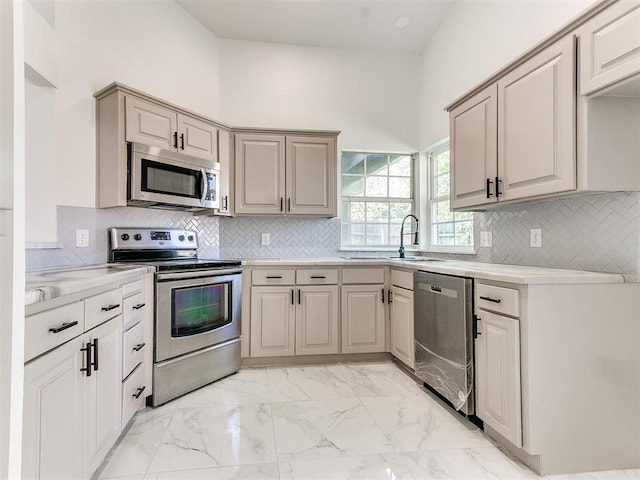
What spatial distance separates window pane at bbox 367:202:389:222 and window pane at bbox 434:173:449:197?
55 cm

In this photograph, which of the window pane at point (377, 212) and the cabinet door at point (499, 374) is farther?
the window pane at point (377, 212)

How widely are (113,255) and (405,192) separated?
2880mm

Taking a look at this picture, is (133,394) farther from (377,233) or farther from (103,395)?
(377,233)

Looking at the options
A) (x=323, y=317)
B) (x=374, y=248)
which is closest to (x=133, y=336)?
(x=323, y=317)

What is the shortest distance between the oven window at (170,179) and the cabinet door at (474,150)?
202 cm

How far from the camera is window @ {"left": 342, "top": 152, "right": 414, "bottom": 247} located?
3834 millimetres

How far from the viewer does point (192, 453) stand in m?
1.72

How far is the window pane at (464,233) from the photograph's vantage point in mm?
3078

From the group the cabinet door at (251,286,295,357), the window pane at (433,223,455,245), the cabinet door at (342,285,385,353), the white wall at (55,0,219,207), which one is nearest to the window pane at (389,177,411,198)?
the window pane at (433,223,455,245)

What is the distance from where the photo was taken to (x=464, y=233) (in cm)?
318

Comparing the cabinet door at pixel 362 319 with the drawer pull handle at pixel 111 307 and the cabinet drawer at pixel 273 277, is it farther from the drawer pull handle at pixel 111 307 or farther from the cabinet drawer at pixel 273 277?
the drawer pull handle at pixel 111 307

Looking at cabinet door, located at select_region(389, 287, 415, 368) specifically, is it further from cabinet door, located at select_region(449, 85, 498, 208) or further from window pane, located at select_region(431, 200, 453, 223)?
window pane, located at select_region(431, 200, 453, 223)

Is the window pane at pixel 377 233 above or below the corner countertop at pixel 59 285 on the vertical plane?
above

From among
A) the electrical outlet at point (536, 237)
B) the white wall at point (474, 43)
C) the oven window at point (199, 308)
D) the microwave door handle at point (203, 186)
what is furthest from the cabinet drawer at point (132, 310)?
the white wall at point (474, 43)
